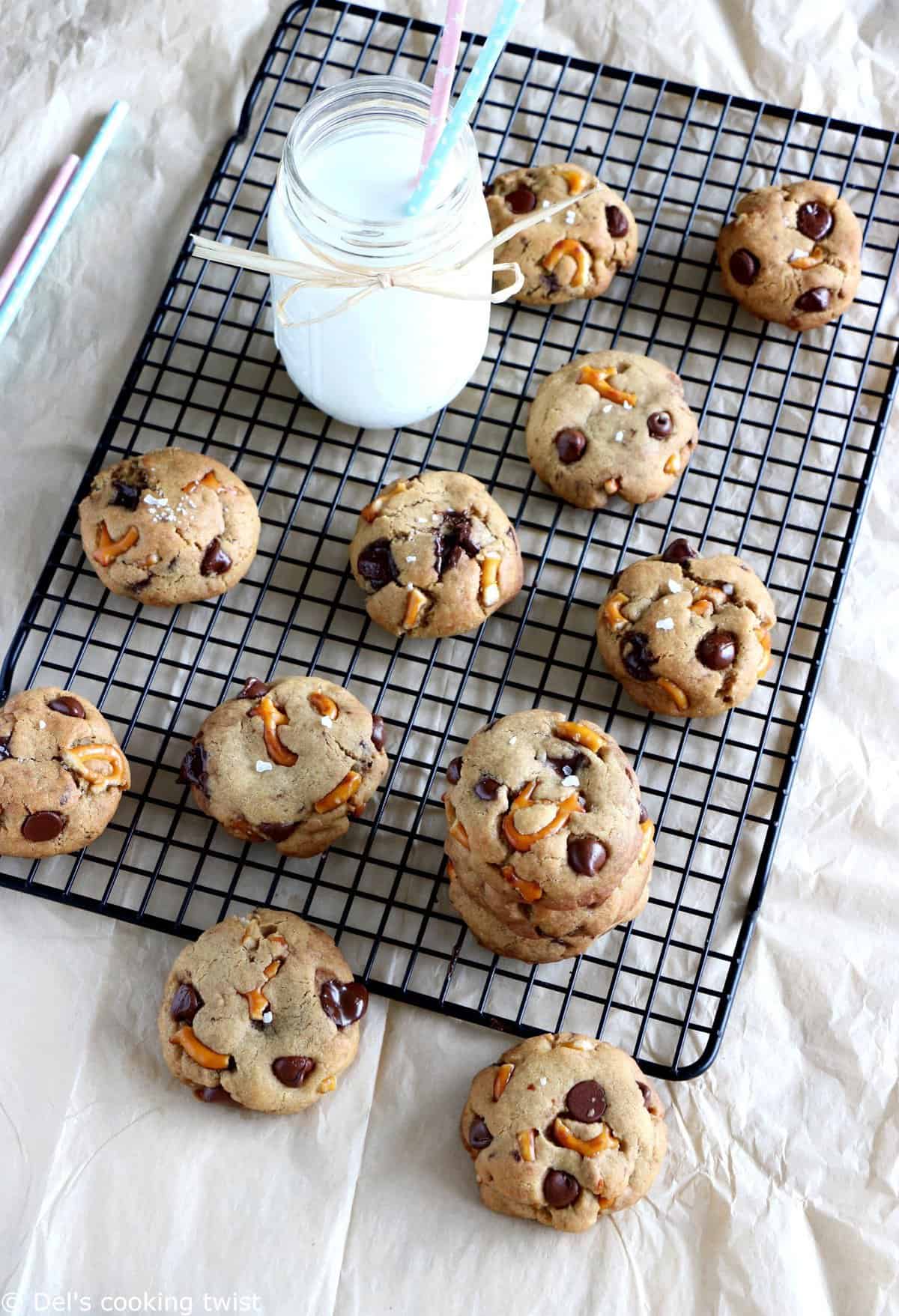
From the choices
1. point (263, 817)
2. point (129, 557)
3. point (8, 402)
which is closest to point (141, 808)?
point (263, 817)

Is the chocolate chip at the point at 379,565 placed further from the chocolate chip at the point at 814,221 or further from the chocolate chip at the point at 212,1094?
the chocolate chip at the point at 814,221

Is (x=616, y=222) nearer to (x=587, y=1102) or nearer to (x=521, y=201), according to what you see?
(x=521, y=201)

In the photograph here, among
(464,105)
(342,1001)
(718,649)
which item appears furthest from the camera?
(718,649)

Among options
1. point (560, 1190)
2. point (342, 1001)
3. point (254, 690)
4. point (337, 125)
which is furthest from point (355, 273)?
point (560, 1190)

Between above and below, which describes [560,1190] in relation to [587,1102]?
below

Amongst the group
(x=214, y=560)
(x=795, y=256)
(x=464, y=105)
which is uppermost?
(x=795, y=256)

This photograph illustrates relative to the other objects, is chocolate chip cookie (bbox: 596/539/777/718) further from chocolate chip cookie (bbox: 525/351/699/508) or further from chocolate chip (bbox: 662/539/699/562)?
chocolate chip cookie (bbox: 525/351/699/508)

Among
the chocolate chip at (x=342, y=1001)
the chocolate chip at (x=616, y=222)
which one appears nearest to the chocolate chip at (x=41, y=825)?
the chocolate chip at (x=342, y=1001)
